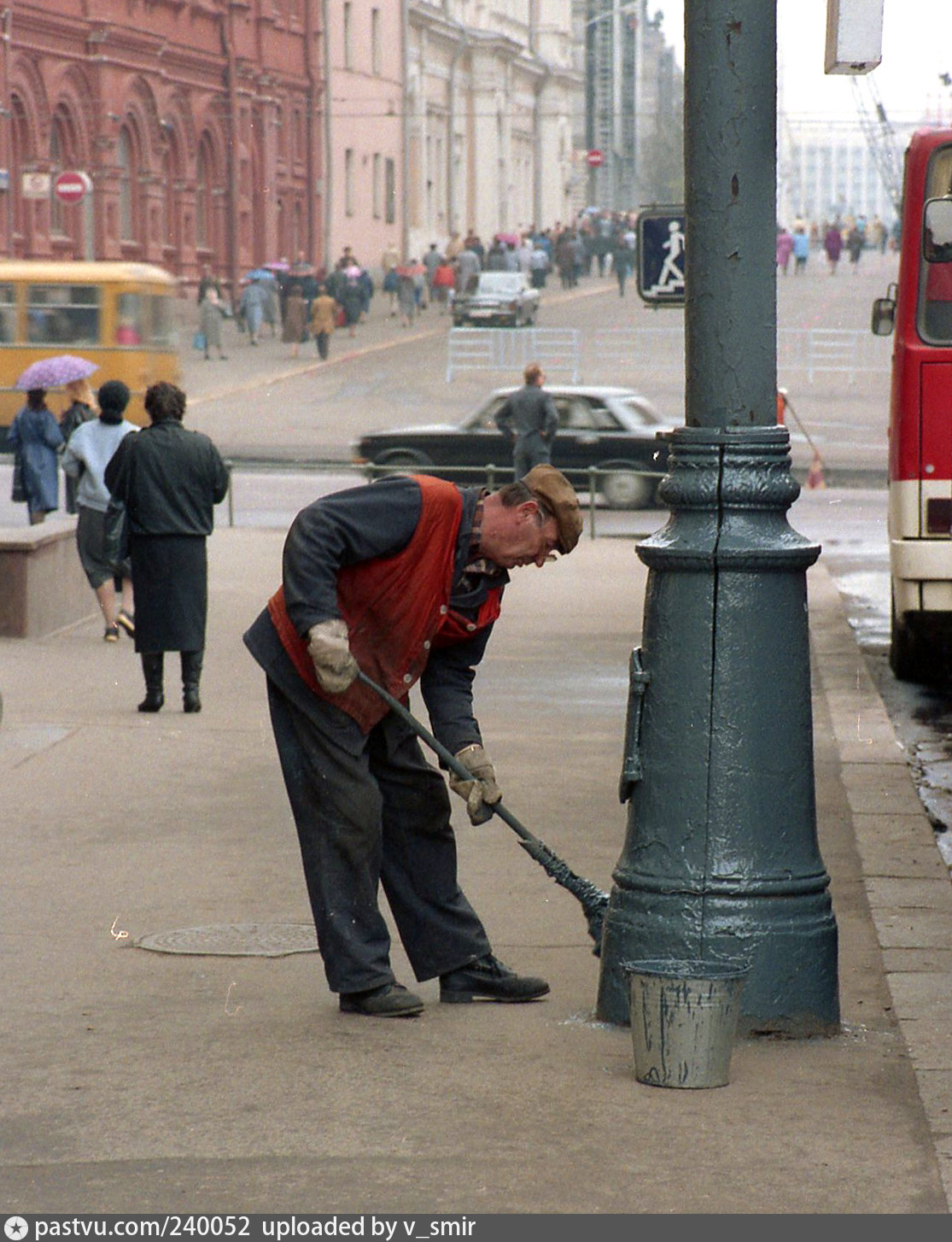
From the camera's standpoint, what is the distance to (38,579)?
14367 millimetres

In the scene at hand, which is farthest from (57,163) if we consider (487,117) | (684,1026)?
(684,1026)

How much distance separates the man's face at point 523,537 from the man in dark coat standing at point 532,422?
18155 mm

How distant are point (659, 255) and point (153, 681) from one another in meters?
3.59

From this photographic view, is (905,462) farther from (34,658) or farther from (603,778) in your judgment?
(34,658)

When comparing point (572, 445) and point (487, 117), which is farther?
point (487, 117)

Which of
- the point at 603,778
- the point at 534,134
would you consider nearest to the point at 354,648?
the point at 603,778

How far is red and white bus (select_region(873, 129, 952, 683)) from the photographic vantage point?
40.3 feet

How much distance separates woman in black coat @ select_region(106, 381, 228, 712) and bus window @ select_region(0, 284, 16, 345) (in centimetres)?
2195

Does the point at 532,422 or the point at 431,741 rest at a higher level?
the point at 431,741

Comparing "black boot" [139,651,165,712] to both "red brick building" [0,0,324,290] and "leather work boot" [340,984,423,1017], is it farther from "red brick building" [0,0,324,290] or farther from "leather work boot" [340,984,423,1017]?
"red brick building" [0,0,324,290]

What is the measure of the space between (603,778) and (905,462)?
141 inches

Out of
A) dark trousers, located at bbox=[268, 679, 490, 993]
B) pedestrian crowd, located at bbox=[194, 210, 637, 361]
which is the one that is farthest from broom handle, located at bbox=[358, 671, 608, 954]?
pedestrian crowd, located at bbox=[194, 210, 637, 361]

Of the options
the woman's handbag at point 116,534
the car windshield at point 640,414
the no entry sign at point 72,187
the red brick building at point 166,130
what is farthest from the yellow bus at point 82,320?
the woman's handbag at point 116,534

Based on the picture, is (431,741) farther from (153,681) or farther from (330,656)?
(153,681)
